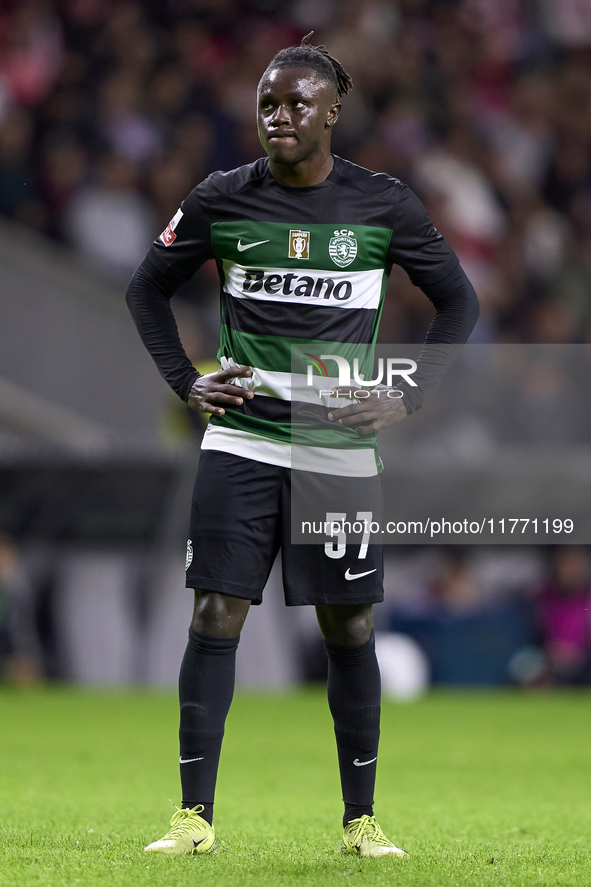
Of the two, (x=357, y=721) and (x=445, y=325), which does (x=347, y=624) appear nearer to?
(x=357, y=721)

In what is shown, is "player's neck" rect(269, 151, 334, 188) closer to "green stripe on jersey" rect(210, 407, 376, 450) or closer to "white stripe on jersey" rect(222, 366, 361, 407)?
"white stripe on jersey" rect(222, 366, 361, 407)

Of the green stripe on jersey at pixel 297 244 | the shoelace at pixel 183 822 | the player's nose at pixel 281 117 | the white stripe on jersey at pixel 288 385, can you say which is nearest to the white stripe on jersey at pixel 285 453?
the white stripe on jersey at pixel 288 385

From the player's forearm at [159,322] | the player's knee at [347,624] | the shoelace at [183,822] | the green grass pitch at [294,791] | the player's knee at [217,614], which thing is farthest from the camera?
the player's forearm at [159,322]

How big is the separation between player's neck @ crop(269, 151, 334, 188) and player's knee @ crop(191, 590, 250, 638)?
3.85ft

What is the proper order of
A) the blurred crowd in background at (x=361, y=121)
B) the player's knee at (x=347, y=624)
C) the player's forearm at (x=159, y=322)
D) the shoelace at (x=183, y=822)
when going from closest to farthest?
the shoelace at (x=183, y=822), the player's knee at (x=347, y=624), the player's forearm at (x=159, y=322), the blurred crowd in background at (x=361, y=121)

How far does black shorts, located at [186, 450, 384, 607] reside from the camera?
3.55 metres

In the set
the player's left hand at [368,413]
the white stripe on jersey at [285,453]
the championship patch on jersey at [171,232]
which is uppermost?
the championship patch on jersey at [171,232]

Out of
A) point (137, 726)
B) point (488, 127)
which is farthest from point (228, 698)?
point (488, 127)

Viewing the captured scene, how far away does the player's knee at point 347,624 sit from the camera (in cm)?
366

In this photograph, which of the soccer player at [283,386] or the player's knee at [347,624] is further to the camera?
the player's knee at [347,624]

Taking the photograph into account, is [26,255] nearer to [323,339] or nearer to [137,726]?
[137,726]

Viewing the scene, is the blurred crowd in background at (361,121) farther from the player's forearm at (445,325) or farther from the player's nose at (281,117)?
the player's nose at (281,117)

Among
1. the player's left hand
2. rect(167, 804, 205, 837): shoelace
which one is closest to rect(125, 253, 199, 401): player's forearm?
the player's left hand

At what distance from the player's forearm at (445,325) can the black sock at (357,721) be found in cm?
75
